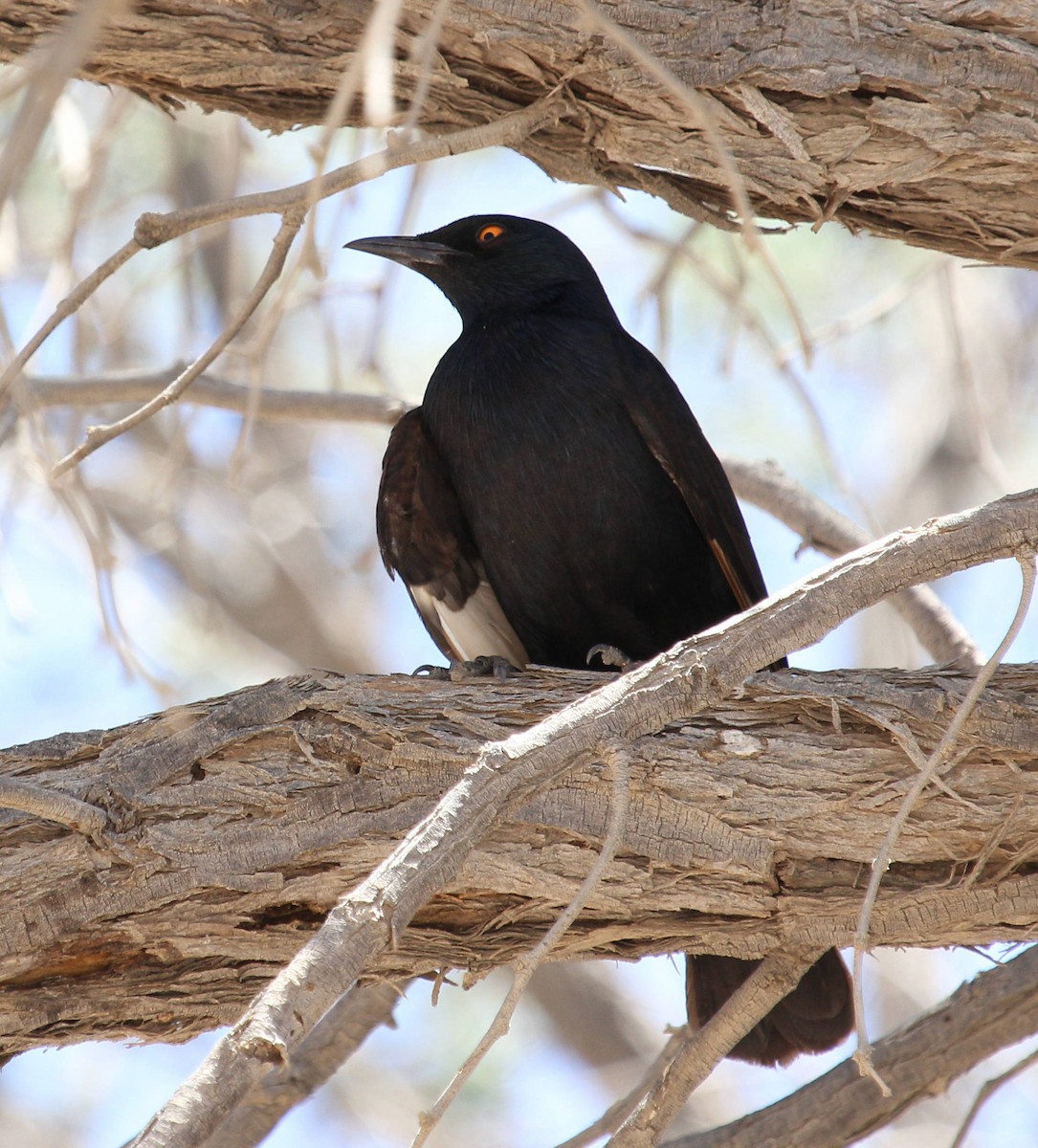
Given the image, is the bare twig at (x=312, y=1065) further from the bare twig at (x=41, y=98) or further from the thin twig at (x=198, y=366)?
the bare twig at (x=41, y=98)

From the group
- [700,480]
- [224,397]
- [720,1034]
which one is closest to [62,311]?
[720,1034]

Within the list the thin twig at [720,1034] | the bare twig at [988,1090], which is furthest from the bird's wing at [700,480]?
the bare twig at [988,1090]

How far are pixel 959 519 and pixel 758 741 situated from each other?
79cm

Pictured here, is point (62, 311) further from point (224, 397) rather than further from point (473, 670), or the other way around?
point (224, 397)

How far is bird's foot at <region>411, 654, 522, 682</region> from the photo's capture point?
134 inches

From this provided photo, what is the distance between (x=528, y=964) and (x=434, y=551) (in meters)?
2.60

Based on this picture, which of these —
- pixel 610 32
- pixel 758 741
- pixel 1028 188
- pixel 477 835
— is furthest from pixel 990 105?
pixel 477 835

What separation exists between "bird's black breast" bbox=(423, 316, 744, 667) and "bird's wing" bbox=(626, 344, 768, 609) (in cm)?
1

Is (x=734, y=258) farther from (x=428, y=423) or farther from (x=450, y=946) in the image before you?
(x=450, y=946)

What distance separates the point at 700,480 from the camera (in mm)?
3928

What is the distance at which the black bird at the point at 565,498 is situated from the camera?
3.93m

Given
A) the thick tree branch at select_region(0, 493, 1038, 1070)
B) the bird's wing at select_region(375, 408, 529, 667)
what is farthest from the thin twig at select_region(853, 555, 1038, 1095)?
the bird's wing at select_region(375, 408, 529, 667)

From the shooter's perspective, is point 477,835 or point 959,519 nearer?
point 477,835

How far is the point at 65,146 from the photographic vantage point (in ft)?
11.2
